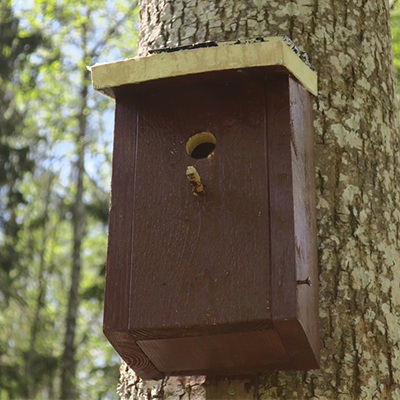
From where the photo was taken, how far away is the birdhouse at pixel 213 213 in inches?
69.6

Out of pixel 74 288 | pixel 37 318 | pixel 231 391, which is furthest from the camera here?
pixel 37 318

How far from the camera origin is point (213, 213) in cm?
188

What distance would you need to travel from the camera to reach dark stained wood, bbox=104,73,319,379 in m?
1.76

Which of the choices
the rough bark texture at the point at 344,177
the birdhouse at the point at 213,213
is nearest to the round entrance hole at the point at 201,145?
the birdhouse at the point at 213,213

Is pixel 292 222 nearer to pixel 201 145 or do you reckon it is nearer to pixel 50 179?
pixel 201 145

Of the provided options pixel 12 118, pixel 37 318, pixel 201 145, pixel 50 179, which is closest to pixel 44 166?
pixel 50 179

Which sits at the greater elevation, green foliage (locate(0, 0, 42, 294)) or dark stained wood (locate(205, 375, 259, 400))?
green foliage (locate(0, 0, 42, 294))

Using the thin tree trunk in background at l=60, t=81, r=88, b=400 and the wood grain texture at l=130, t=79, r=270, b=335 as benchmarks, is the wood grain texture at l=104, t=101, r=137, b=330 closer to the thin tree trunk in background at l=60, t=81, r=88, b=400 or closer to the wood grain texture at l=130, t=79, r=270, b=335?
the wood grain texture at l=130, t=79, r=270, b=335

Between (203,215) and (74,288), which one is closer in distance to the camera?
(203,215)

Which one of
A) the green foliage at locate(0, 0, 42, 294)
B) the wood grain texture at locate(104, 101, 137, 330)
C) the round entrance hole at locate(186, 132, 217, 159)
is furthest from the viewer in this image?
the green foliage at locate(0, 0, 42, 294)

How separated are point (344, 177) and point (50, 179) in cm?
979

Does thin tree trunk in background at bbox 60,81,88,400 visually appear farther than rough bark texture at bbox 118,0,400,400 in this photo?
Yes

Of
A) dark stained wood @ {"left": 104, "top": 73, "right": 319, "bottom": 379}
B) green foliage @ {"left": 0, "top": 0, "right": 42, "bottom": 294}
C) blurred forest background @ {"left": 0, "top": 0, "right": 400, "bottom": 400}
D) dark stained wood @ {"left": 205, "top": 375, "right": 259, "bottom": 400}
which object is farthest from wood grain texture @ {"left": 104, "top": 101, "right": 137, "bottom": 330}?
green foliage @ {"left": 0, "top": 0, "right": 42, "bottom": 294}

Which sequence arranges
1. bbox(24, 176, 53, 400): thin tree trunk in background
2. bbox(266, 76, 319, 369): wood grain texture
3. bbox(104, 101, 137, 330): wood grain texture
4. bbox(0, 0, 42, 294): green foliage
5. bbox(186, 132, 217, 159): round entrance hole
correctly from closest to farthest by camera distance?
1. bbox(266, 76, 319, 369): wood grain texture
2. bbox(104, 101, 137, 330): wood grain texture
3. bbox(186, 132, 217, 159): round entrance hole
4. bbox(24, 176, 53, 400): thin tree trunk in background
5. bbox(0, 0, 42, 294): green foliage
